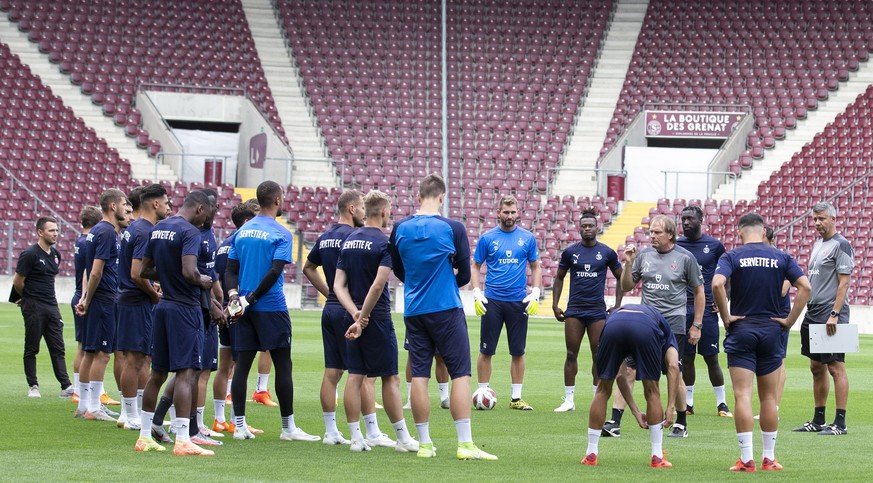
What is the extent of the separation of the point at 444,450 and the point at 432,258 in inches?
63.2

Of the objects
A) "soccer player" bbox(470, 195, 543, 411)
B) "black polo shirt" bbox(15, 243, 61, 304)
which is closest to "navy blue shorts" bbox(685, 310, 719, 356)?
"soccer player" bbox(470, 195, 543, 411)

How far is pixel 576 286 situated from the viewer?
43.7 ft

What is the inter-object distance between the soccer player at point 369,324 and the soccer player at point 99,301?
2775mm

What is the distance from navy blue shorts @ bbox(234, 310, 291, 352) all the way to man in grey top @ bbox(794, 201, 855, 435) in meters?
4.75

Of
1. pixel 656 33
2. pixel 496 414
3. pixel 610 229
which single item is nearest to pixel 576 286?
pixel 496 414

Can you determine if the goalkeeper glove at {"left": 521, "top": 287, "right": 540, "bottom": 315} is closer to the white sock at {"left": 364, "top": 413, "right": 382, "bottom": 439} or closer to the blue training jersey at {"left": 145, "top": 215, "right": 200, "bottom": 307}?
the white sock at {"left": 364, "top": 413, "right": 382, "bottom": 439}

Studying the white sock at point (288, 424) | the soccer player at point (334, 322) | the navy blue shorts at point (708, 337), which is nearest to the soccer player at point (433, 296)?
the soccer player at point (334, 322)

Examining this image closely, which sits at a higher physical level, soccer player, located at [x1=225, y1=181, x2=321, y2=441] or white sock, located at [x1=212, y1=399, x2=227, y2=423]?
soccer player, located at [x1=225, y1=181, x2=321, y2=441]

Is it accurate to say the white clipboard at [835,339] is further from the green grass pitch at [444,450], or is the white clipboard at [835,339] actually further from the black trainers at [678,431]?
the black trainers at [678,431]

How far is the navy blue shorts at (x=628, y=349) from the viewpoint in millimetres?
9141

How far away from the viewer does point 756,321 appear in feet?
30.5

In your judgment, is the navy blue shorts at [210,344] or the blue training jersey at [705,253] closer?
the navy blue shorts at [210,344]

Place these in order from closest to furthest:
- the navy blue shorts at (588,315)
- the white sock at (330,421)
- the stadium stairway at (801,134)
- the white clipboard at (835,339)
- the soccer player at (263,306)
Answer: the white sock at (330,421) → the soccer player at (263,306) → the white clipboard at (835,339) → the navy blue shorts at (588,315) → the stadium stairway at (801,134)

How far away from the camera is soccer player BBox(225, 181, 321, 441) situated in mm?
10328
